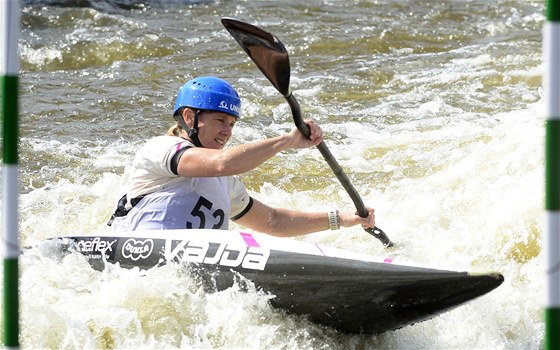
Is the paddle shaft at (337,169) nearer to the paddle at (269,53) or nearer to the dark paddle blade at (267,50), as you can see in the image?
the paddle at (269,53)

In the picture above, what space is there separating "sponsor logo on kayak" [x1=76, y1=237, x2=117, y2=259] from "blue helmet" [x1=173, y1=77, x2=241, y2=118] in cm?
73

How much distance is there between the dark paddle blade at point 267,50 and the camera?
4578 mm

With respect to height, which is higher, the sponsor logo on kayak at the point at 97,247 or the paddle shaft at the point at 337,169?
the paddle shaft at the point at 337,169

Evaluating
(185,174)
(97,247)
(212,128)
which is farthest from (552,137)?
(97,247)

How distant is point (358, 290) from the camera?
4.34 meters

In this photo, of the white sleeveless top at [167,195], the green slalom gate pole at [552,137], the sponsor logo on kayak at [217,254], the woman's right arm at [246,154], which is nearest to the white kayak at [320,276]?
the sponsor logo on kayak at [217,254]

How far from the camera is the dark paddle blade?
15.0ft

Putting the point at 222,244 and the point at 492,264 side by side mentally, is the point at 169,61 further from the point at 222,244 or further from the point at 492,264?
the point at 222,244

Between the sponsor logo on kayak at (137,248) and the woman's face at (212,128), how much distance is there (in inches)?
21.4

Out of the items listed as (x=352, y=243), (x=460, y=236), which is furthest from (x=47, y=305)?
(x=460, y=236)

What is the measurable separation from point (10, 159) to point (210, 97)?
2375 millimetres

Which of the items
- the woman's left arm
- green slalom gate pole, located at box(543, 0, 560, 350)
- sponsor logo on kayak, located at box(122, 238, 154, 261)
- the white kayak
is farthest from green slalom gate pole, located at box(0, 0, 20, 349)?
the woman's left arm

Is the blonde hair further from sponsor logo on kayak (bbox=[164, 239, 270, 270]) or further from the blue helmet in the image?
sponsor logo on kayak (bbox=[164, 239, 270, 270])

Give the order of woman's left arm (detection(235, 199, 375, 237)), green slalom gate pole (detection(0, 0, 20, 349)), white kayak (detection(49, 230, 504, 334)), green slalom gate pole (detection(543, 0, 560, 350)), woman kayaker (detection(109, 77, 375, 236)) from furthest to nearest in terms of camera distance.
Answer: woman's left arm (detection(235, 199, 375, 237)), woman kayaker (detection(109, 77, 375, 236)), white kayak (detection(49, 230, 504, 334)), green slalom gate pole (detection(0, 0, 20, 349)), green slalom gate pole (detection(543, 0, 560, 350))
